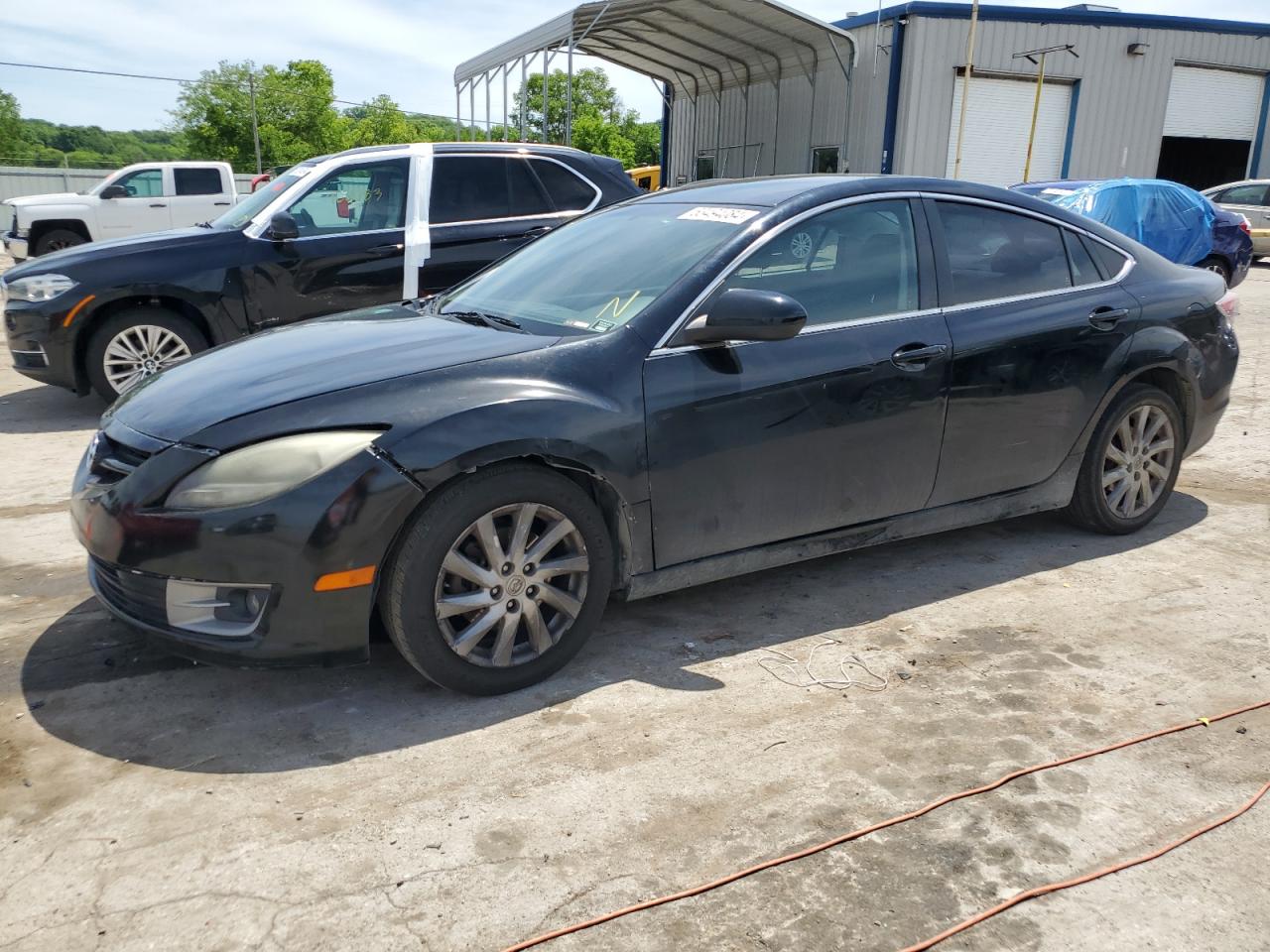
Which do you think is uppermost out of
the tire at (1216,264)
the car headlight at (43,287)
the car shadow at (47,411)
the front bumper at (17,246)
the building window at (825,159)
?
the building window at (825,159)

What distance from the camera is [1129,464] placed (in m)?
4.71

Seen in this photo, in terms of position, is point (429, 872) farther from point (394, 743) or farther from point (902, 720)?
point (902, 720)

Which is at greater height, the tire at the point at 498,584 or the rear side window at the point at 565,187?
the rear side window at the point at 565,187

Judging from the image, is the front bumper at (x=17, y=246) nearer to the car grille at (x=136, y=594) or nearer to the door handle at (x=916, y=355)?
the car grille at (x=136, y=594)

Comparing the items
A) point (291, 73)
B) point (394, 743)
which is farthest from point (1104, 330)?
point (291, 73)

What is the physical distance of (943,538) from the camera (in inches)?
192

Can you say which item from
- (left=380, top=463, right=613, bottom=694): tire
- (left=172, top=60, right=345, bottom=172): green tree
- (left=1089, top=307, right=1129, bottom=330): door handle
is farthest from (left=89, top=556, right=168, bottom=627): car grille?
(left=172, top=60, right=345, bottom=172): green tree

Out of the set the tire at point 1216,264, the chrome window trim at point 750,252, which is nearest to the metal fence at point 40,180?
the tire at point 1216,264

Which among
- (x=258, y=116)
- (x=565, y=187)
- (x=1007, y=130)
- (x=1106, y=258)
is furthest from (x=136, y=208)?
(x=258, y=116)

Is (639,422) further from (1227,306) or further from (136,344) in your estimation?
(136,344)

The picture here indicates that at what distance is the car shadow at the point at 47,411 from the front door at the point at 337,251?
144 cm

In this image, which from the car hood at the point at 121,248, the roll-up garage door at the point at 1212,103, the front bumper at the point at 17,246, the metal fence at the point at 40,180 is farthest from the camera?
the metal fence at the point at 40,180

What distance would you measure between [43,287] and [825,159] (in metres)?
21.2

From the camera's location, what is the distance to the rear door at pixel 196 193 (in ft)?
59.3
